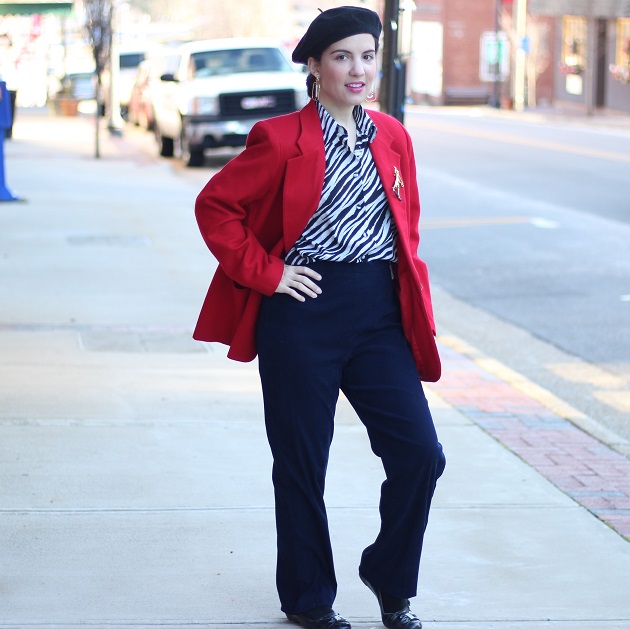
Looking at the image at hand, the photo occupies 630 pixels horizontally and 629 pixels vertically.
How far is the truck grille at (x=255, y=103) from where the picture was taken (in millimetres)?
21891

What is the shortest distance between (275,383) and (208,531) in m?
1.25

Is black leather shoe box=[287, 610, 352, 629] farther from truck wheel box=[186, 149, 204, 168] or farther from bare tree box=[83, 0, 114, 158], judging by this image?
bare tree box=[83, 0, 114, 158]

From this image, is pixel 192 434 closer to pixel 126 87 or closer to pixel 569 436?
pixel 569 436

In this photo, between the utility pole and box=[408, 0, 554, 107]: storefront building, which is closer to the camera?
the utility pole

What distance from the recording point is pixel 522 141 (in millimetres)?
31141

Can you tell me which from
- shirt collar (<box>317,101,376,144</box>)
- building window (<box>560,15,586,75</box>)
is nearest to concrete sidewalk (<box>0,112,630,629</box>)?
shirt collar (<box>317,101,376,144</box>)

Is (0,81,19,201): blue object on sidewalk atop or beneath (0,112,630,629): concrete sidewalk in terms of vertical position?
atop

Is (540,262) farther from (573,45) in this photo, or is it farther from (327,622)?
(573,45)

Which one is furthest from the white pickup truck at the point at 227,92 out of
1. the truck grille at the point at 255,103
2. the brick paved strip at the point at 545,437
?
the brick paved strip at the point at 545,437

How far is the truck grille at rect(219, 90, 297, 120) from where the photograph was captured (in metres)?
21.9

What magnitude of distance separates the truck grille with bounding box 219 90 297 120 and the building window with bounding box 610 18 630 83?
30.3m

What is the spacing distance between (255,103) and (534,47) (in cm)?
3840

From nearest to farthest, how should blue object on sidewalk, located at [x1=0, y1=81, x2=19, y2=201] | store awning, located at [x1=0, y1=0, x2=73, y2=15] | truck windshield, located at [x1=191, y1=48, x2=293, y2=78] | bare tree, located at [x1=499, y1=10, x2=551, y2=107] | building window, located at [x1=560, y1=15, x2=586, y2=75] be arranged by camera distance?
blue object on sidewalk, located at [x1=0, y1=81, x2=19, y2=201] < store awning, located at [x1=0, y1=0, x2=73, y2=15] < truck windshield, located at [x1=191, y1=48, x2=293, y2=78] < building window, located at [x1=560, y1=15, x2=586, y2=75] < bare tree, located at [x1=499, y1=10, x2=551, y2=107]

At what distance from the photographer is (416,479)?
12.3 ft
